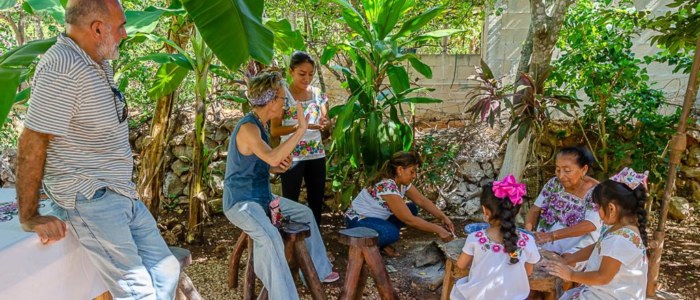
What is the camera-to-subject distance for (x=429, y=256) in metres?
3.70

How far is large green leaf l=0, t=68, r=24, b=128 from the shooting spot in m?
2.16

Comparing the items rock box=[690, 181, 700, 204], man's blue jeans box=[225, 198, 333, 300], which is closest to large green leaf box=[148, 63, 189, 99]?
man's blue jeans box=[225, 198, 333, 300]

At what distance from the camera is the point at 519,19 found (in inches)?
234

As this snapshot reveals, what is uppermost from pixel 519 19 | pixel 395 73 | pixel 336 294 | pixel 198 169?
pixel 519 19

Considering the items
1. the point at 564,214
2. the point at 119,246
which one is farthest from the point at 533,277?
the point at 119,246

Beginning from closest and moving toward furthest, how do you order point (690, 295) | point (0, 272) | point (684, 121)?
point (0, 272), point (684, 121), point (690, 295)

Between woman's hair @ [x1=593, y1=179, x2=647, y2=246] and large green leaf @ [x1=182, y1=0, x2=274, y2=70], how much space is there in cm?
148

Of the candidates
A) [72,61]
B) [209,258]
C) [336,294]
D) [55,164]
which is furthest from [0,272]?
[209,258]

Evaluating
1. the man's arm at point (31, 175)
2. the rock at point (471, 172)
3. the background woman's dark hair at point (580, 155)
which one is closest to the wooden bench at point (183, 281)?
the man's arm at point (31, 175)

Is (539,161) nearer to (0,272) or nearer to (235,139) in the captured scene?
(235,139)

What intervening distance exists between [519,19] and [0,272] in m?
5.51

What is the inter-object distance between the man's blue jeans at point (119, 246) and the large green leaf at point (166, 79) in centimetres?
175

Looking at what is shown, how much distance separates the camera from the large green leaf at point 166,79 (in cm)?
351

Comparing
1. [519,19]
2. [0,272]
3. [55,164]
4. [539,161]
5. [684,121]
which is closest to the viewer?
[0,272]
